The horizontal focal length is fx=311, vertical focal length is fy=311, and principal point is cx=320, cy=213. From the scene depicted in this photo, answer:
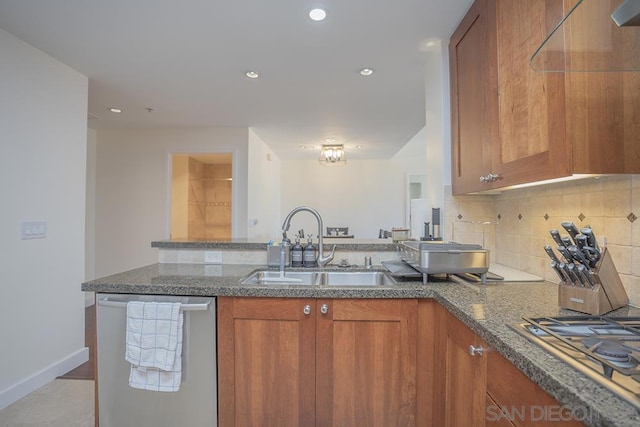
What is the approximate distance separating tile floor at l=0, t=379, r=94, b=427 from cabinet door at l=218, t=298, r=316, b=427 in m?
1.12

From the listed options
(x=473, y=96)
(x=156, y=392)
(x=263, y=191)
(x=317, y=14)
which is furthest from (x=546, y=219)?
(x=263, y=191)

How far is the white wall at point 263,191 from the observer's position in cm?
424

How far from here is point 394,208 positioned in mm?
6332

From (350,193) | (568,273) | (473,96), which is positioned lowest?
(568,273)

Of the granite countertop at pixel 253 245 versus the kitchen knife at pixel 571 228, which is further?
the granite countertop at pixel 253 245

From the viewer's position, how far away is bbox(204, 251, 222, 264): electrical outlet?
209cm

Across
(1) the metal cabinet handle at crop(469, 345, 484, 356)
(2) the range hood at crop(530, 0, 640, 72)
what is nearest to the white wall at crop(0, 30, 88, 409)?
(1) the metal cabinet handle at crop(469, 345, 484, 356)

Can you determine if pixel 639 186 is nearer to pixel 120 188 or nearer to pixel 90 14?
pixel 90 14

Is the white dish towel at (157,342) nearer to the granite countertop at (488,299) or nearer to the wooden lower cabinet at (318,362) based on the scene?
the granite countertop at (488,299)

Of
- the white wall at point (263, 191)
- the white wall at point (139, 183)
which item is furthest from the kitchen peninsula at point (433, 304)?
the white wall at point (139, 183)

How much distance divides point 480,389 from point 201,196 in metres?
5.87

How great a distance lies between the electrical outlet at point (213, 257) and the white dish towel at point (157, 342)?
2.17ft

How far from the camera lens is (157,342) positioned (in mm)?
1417

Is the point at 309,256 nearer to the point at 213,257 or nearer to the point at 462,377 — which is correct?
the point at 213,257
